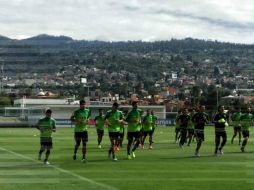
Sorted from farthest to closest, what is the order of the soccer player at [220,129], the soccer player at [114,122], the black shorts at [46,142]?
the soccer player at [220,129], the soccer player at [114,122], the black shorts at [46,142]

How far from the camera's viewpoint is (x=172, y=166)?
22672mm

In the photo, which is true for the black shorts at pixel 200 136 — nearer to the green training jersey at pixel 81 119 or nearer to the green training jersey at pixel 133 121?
the green training jersey at pixel 133 121

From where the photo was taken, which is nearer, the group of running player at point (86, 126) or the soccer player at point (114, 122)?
Result: the group of running player at point (86, 126)

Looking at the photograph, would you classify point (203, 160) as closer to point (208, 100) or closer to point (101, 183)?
point (101, 183)

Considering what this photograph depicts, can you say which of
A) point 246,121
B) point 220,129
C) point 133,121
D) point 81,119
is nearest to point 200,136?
point 220,129

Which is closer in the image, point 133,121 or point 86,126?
point 86,126

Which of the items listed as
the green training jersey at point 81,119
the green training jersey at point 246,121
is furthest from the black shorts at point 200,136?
the green training jersey at point 81,119

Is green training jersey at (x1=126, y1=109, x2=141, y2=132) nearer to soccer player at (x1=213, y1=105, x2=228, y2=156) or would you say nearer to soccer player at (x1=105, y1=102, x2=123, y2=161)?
soccer player at (x1=105, y1=102, x2=123, y2=161)

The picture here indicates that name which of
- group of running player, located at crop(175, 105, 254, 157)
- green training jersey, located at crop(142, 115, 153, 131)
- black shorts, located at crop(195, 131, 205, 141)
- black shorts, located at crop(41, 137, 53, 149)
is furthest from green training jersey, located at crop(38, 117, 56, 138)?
green training jersey, located at crop(142, 115, 153, 131)

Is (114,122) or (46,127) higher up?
(114,122)

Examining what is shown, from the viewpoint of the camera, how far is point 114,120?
25500 millimetres

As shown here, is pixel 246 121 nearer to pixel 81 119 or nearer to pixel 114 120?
pixel 114 120

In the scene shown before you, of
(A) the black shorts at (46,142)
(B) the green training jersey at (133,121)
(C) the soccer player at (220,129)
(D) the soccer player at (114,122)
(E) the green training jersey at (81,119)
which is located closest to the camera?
(A) the black shorts at (46,142)

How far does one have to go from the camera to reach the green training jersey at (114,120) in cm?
2545
